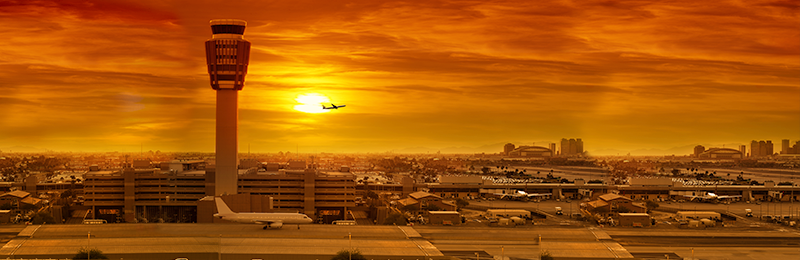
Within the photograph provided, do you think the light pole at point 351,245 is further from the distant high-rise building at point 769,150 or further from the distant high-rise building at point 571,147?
the distant high-rise building at point 769,150

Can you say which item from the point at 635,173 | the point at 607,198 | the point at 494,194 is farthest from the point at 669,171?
the point at 607,198

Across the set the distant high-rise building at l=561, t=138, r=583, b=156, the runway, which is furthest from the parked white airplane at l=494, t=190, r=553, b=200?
the runway

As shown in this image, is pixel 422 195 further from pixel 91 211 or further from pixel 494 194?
pixel 91 211

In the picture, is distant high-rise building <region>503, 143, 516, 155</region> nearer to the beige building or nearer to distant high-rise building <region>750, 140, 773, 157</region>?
distant high-rise building <region>750, 140, 773, 157</region>

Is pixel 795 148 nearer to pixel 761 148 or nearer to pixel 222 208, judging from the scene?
pixel 761 148

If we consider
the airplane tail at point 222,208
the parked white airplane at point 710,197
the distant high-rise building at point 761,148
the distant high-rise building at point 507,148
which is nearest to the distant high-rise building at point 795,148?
the distant high-rise building at point 761,148
